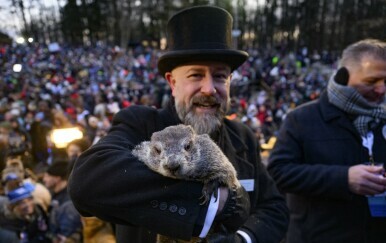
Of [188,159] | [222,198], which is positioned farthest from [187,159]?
[222,198]

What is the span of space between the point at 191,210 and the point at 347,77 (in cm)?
202

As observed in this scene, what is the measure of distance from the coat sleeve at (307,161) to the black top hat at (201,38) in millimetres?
1118

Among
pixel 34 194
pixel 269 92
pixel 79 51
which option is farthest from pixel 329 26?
pixel 34 194

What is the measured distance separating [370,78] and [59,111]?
9.39m

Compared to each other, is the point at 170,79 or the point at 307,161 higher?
the point at 170,79

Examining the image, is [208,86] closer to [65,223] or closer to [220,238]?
[220,238]

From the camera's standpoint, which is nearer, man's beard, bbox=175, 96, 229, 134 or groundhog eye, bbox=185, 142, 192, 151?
groundhog eye, bbox=185, 142, 192, 151

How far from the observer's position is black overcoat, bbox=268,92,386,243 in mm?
2693

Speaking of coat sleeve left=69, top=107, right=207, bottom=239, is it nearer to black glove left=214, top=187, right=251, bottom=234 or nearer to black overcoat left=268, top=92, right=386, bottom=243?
black glove left=214, top=187, right=251, bottom=234

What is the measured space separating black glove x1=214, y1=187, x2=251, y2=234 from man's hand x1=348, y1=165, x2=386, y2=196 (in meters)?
1.20

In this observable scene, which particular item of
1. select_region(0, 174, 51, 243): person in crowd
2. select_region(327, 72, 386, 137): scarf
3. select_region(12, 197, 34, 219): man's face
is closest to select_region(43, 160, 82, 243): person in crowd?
select_region(0, 174, 51, 243): person in crowd

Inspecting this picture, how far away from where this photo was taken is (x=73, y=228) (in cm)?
398

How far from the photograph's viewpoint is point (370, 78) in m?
2.75

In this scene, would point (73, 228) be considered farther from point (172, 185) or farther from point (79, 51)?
point (79, 51)
